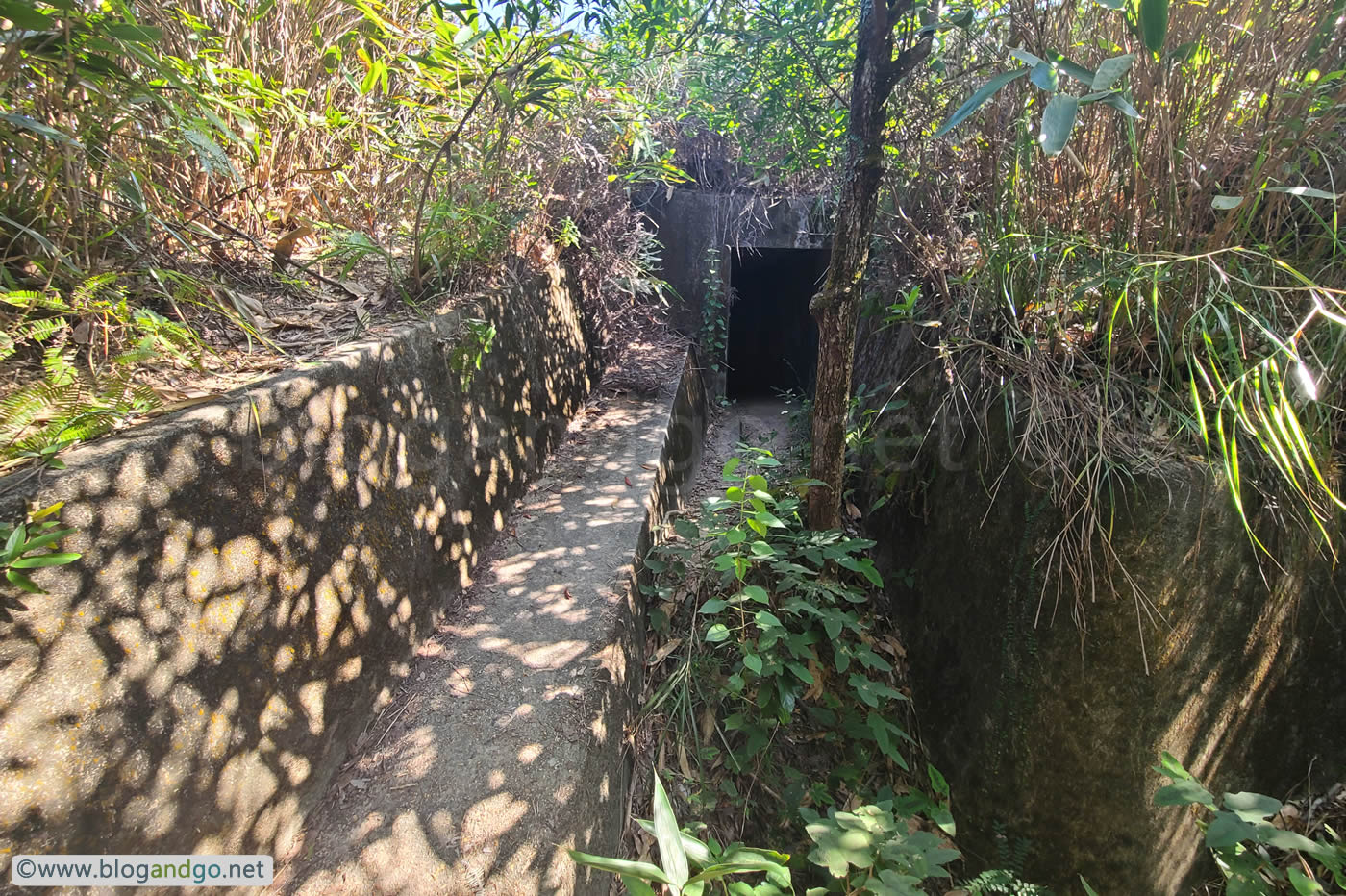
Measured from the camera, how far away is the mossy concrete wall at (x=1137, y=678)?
2.06 meters

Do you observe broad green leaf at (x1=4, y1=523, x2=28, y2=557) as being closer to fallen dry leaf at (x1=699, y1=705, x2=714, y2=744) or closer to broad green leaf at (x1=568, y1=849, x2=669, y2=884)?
broad green leaf at (x1=568, y1=849, x2=669, y2=884)

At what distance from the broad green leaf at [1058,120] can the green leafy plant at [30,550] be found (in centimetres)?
186

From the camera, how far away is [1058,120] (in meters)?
0.99

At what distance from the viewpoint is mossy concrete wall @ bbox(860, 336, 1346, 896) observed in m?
2.06

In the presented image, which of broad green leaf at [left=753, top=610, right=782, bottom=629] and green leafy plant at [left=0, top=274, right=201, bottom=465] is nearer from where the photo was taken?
green leafy plant at [left=0, top=274, right=201, bottom=465]

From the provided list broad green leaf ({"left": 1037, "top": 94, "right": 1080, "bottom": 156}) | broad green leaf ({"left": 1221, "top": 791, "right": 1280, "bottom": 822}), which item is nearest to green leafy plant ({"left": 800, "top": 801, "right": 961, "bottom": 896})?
broad green leaf ({"left": 1221, "top": 791, "right": 1280, "bottom": 822})

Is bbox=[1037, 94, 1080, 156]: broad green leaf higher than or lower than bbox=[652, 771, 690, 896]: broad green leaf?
higher

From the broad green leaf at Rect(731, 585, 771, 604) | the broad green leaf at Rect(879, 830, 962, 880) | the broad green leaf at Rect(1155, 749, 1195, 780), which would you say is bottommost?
the broad green leaf at Rect(879, 830, 962, 880)

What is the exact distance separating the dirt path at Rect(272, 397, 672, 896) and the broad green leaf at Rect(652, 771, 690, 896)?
575 mm

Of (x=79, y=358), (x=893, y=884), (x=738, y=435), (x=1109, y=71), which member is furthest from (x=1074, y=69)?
(x=738, y=435)

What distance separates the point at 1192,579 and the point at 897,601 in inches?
48.0

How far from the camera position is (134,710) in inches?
49.6

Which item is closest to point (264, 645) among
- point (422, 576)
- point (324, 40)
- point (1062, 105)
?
point (422, 576)

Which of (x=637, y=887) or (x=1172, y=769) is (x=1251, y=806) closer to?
(x=1172, y=769)
